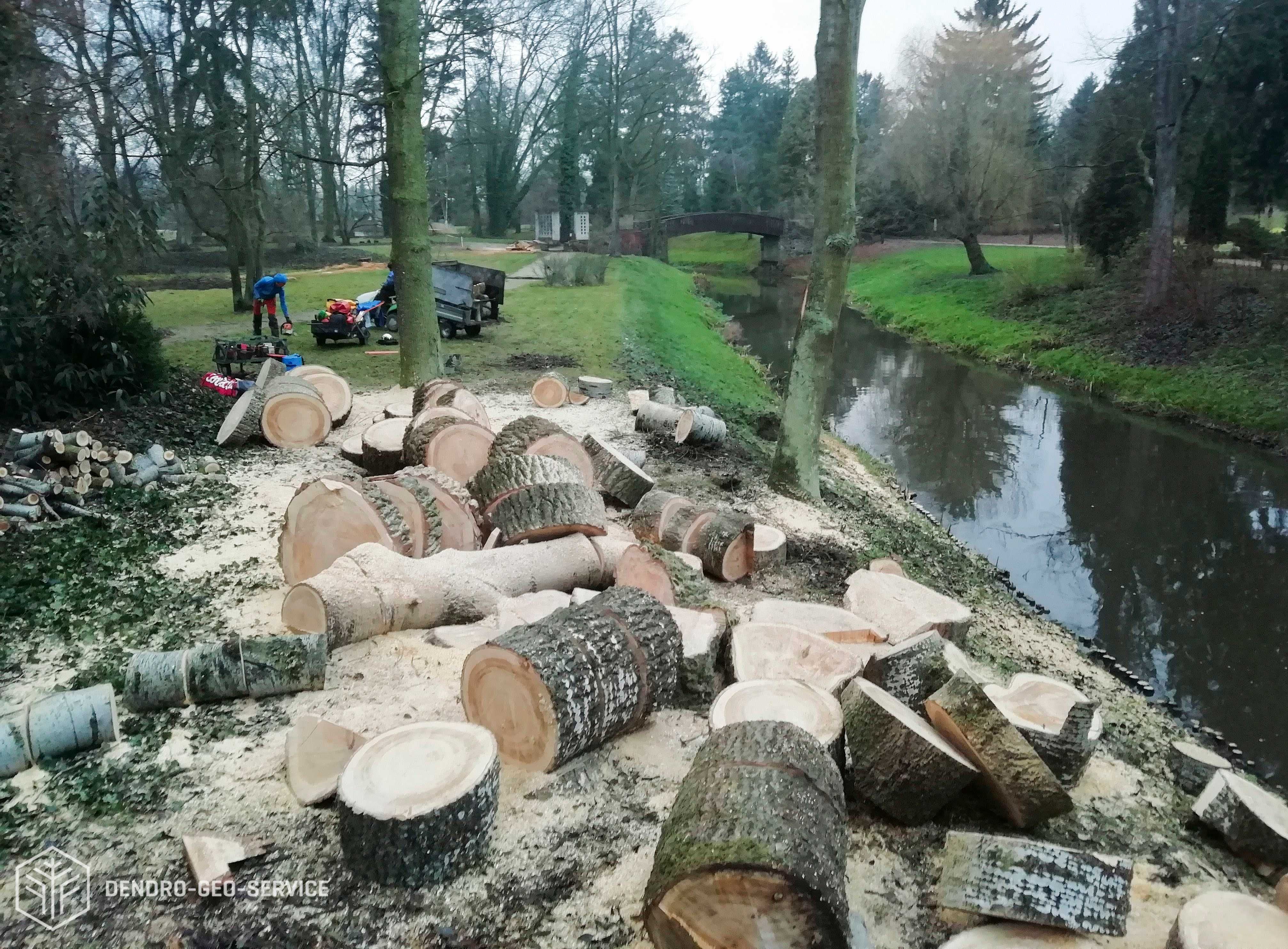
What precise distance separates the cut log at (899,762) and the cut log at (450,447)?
12.2 ft

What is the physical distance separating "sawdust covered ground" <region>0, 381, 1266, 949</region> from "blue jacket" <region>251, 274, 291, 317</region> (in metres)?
8.48

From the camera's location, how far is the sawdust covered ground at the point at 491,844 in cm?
252

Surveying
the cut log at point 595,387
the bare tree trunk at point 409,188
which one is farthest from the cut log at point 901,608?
the bare tree trunk at point 409,188

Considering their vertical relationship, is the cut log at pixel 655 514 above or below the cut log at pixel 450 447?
below

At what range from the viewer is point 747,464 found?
8734mm

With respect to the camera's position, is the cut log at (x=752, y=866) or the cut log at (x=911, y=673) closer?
the cut log at (x=752, y=866)

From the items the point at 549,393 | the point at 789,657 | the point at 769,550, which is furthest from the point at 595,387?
the point at 789,657

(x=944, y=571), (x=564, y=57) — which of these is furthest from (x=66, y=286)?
(x=564, y=57)

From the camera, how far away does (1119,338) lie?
64.1 feet

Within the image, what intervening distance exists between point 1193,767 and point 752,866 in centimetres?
299

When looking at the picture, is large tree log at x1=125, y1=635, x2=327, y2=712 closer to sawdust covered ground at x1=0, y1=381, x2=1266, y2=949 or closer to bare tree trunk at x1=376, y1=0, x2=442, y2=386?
sawdust covered ground at x1=0, y1=381, x2=1266, y2=949

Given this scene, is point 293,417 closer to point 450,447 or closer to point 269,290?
point 450,447

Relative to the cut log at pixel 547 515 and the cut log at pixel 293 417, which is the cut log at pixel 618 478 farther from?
the cut log at pixel 293 417

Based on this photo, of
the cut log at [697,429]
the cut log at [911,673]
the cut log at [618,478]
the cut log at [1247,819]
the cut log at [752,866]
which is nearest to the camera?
the cut log at [752,866]
